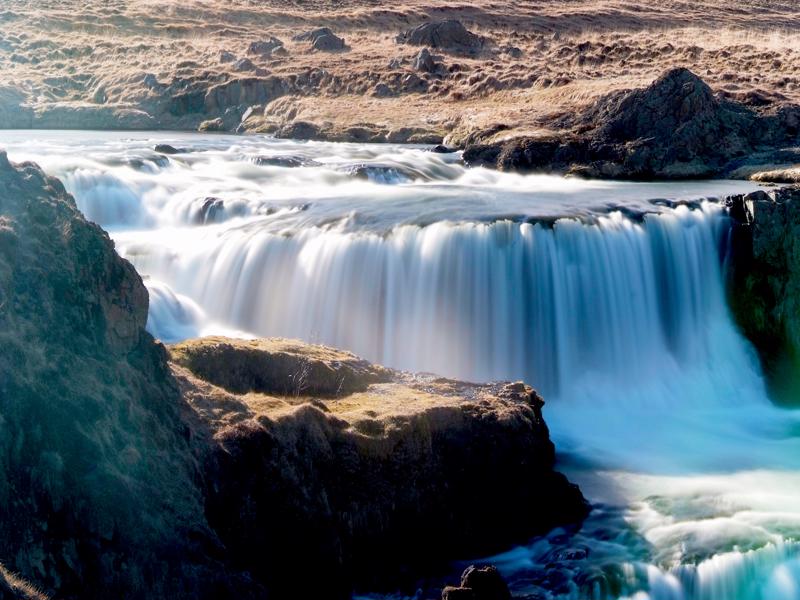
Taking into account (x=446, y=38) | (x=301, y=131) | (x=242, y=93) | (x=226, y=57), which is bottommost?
(x=301, y=131)

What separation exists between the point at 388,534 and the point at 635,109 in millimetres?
19458

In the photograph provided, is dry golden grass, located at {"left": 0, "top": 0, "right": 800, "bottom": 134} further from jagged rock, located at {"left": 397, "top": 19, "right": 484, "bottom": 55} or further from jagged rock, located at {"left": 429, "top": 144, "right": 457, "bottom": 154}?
jagged rock, located at {"left": 429, "top": 144, "right": 457, "bottom": 154}

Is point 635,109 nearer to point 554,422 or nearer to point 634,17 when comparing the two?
point 554,422

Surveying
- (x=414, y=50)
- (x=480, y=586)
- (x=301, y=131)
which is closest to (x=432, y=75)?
(x=414, y=50)

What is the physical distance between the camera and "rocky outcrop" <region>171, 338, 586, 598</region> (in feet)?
27.0

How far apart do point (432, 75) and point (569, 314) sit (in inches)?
962

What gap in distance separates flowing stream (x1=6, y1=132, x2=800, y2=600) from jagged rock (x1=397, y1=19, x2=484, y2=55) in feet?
79.5

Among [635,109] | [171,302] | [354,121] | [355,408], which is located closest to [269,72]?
[354,121]

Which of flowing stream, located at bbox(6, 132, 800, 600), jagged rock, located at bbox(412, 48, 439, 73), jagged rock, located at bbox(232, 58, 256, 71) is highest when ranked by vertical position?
jagged rock, located at bbox(412, 48, 439, 73)

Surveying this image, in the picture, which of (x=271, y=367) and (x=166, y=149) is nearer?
(x=271, y=367)

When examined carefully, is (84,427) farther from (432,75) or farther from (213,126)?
(432,75)

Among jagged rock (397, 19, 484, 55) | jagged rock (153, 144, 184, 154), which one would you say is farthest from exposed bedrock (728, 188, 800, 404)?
jagged rock (397, 19, 484, 55)

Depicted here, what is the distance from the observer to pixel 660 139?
84.9 ft

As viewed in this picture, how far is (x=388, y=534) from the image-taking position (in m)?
9.08
